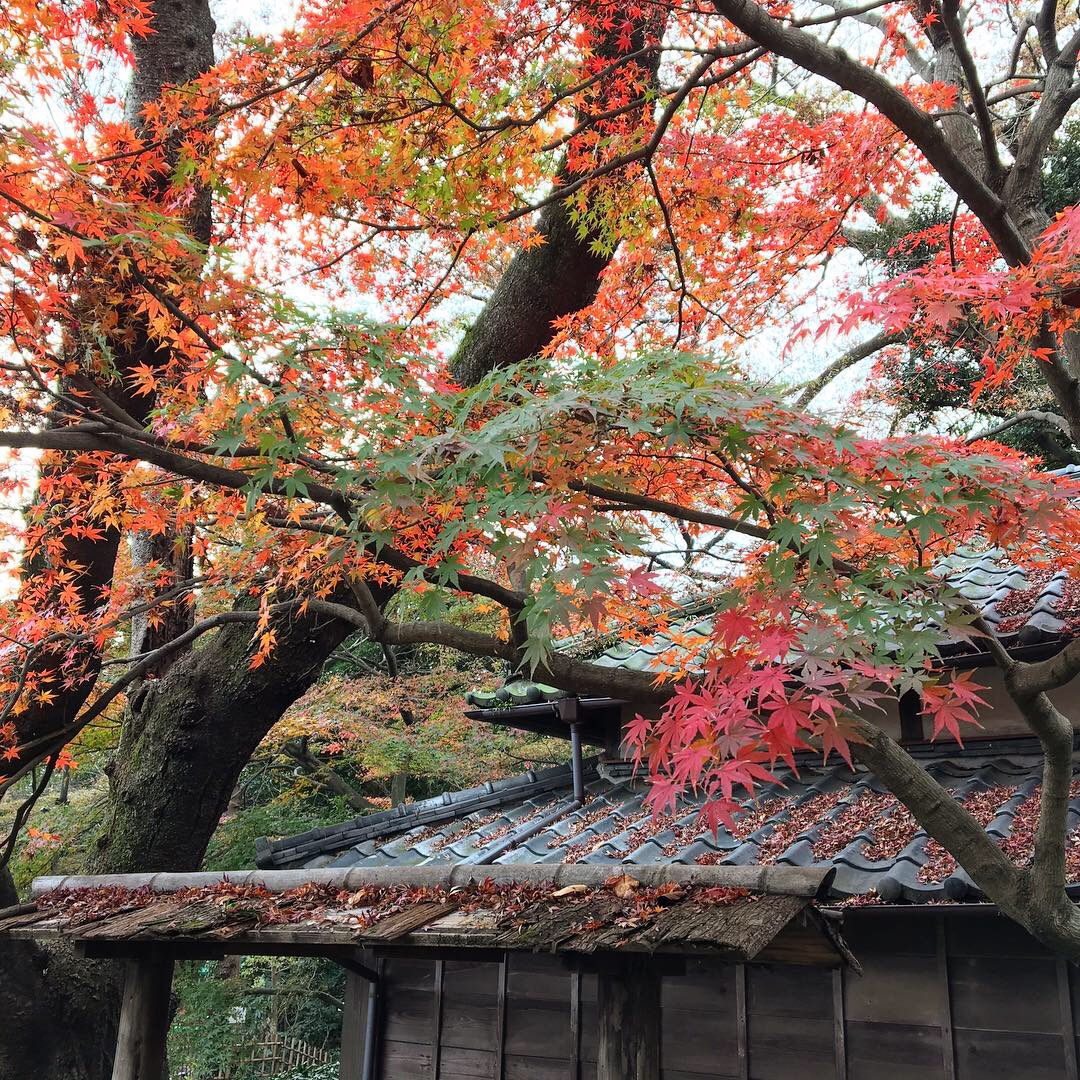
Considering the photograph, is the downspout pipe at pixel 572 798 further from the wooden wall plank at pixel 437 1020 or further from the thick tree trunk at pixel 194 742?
the thick tree trunk at pixel 194 742

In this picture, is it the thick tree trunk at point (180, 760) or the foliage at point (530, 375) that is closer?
the foliage at point (530, 375)

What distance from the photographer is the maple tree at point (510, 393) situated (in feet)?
10.1

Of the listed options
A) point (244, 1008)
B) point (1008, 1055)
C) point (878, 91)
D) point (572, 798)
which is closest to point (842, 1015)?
point (1008, 1055)

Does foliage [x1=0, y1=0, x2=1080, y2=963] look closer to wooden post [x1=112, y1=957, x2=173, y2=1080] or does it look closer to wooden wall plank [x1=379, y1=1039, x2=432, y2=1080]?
wooden post [x1=112, y1=957, x2=173, y2=1080]

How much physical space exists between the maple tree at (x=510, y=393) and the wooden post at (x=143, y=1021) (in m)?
1.48

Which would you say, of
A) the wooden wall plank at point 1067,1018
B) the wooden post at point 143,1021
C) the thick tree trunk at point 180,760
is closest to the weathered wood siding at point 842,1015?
the wooden wall plank at point 1067,1018

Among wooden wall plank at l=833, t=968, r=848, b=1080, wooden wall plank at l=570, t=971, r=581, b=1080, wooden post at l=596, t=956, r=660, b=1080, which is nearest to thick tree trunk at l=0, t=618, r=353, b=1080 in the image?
wooden wall plank at l=570, t=971, r=581, b=1080

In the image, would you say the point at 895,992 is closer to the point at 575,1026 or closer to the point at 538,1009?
the point at 575,1026

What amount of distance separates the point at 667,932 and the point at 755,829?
221cm

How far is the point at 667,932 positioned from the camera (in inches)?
124

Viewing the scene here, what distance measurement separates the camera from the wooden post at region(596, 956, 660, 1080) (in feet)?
11.5

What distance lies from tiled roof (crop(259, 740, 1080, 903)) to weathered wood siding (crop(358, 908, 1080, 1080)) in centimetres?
43

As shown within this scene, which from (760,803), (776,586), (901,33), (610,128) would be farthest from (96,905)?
(901,33)

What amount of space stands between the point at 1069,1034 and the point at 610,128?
6022 millimetres
